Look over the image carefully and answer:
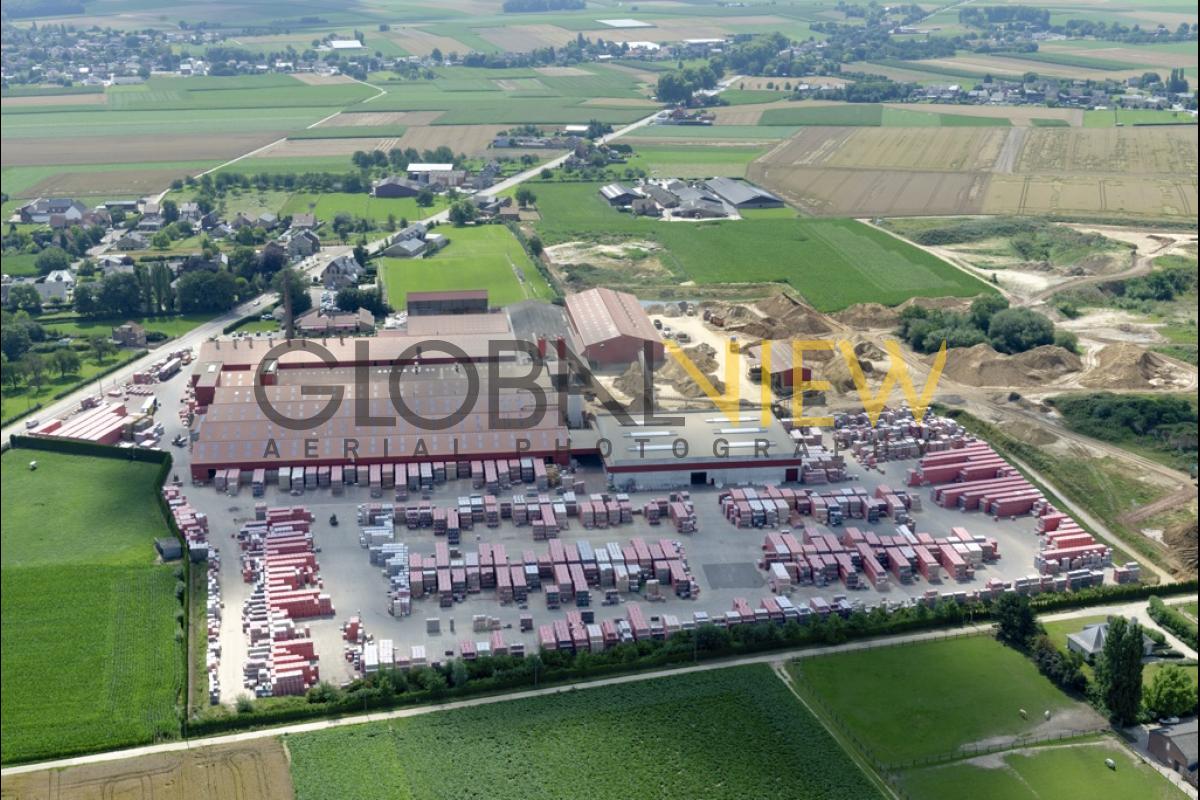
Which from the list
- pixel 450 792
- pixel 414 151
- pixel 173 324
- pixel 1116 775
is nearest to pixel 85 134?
pixel 414 151

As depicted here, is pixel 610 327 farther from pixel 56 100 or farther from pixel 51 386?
pixel 56 100

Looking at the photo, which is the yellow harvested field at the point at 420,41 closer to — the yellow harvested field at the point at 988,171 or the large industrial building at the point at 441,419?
the yellow harvested field at the point at 988,171

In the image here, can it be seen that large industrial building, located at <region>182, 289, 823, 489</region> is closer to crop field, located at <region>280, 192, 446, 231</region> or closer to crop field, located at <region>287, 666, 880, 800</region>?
crop field, located at <region>287, 666, 880, 800</region>

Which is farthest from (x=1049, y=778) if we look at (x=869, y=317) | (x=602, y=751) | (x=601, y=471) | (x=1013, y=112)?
(x=1013, y=112)

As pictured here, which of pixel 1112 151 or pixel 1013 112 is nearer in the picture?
pixel 1112 151

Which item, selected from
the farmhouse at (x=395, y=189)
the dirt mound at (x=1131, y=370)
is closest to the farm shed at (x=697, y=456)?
the dirt mound at (x=1131, y=370)

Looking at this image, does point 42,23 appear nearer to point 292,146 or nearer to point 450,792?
point 292,146

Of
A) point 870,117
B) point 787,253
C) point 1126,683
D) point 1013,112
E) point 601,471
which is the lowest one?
point 1126,683
